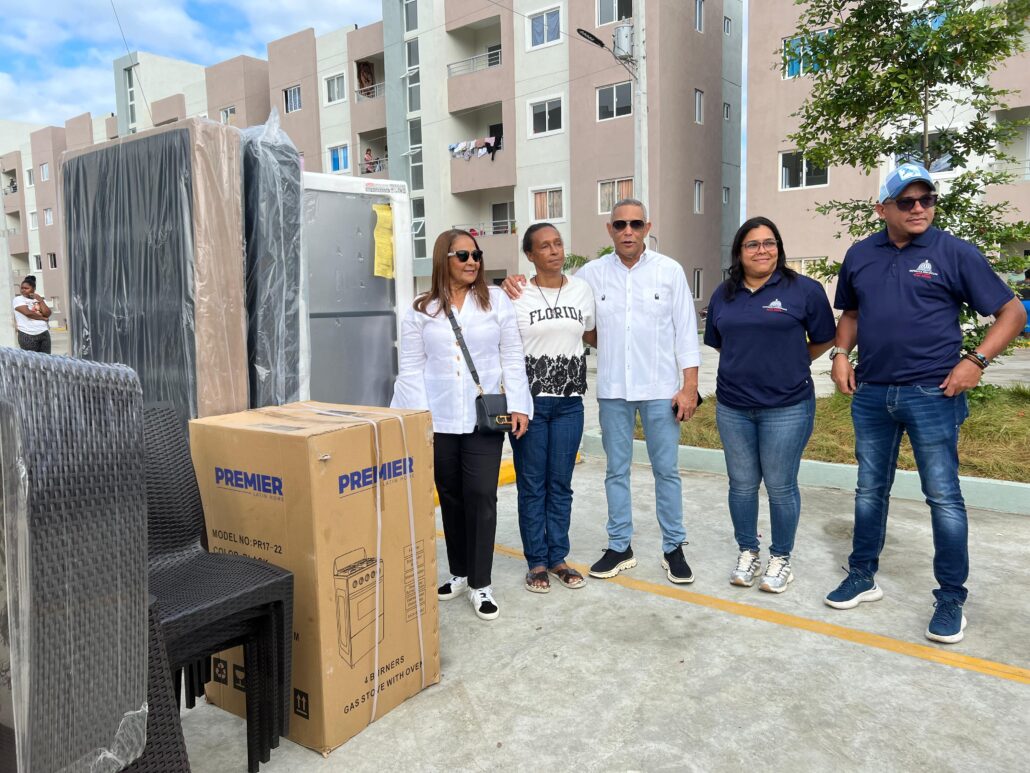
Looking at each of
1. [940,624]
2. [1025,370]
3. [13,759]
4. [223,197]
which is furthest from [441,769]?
[1025,370]

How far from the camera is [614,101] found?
2170 cm

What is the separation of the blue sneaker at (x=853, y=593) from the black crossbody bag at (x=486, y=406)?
171 centimetres

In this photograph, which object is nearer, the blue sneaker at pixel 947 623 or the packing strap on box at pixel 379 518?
the packing strap on box at pixel 379 518

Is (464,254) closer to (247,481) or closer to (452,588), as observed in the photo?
(247,481)

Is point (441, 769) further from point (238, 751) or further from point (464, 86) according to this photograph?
point (464, 86)

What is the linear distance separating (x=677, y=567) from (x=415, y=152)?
81.7ft

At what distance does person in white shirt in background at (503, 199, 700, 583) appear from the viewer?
3.68 metres

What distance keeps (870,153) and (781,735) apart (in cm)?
611

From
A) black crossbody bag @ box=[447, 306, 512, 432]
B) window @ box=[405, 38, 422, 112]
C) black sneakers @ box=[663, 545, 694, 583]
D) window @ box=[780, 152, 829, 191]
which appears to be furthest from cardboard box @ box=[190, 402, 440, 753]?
window @ box=[405, 38, 422, 112]

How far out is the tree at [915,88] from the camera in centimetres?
629

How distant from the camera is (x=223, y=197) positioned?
3539 millimetres

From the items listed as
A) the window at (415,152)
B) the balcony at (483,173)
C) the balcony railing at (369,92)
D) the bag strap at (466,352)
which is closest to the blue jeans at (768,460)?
the bag strap at (466,352)

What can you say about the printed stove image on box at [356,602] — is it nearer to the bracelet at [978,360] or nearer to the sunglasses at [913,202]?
the bracelet at [978,360]

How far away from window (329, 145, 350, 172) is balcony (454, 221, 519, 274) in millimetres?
7289
